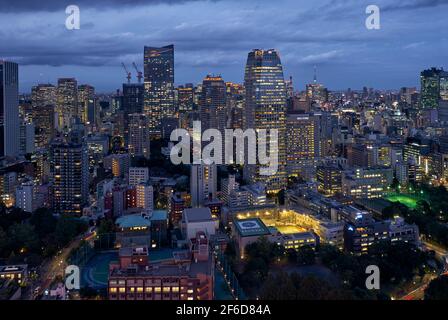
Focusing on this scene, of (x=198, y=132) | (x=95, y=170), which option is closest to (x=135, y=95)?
(x=198, y=132)

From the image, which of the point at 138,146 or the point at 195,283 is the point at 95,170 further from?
the point at 195,283

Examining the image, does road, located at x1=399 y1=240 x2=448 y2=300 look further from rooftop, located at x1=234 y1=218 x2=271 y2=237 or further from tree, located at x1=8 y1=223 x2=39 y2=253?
tree, located at x1=8 y1=223 x2=39 y2=253

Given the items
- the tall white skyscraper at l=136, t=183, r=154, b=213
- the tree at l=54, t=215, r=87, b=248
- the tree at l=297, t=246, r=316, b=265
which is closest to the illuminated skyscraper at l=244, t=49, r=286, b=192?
the tall white skyscraper at l=136, t=183, r=154, b=213

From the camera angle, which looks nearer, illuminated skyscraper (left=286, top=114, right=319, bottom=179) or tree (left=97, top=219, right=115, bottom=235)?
tree (left=97, top=219, right=115, bottom=235)

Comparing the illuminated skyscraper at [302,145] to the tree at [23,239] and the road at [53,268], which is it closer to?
the road at [53,268]

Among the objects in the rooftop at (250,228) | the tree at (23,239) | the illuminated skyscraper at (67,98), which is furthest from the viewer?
the illuminated skyscraper at (67,98)

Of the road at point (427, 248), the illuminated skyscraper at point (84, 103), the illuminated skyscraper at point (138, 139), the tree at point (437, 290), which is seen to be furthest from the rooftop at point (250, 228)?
the illuminated skyscraper at point (84, 103)
